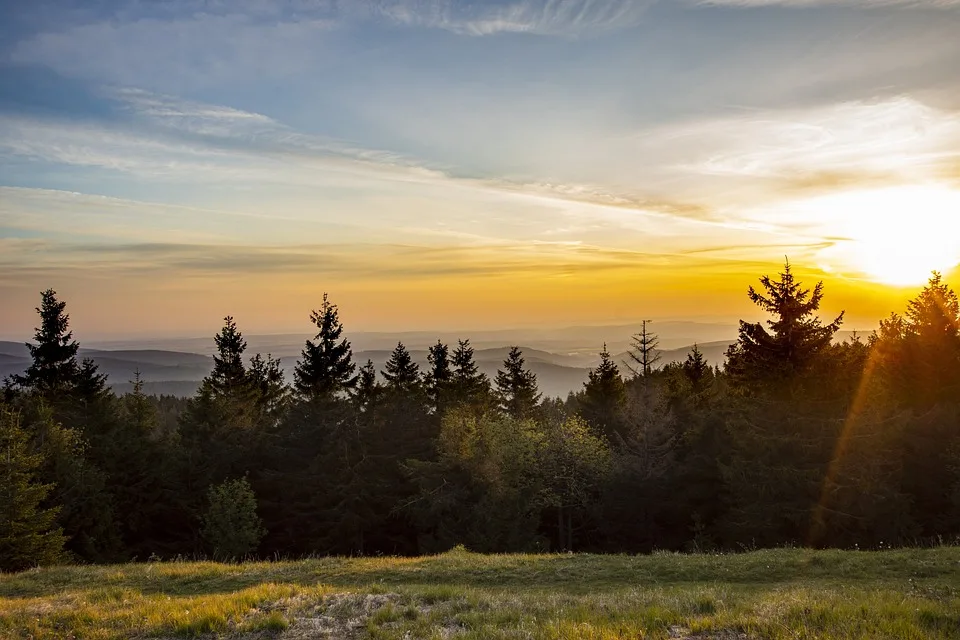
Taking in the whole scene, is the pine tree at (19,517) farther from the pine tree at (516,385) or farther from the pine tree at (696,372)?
the pine tree at (696,372)

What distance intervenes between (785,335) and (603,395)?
85.9ft

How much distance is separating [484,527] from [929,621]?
2959cm

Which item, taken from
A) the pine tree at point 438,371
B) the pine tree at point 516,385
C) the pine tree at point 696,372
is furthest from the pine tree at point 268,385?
the pine tree at point 696,372

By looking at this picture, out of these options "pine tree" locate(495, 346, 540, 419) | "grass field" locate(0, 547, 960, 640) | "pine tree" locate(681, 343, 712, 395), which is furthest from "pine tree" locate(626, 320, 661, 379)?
"grass field" locate(0, 547, 960, 640)

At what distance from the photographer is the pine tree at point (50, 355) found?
4538 cm

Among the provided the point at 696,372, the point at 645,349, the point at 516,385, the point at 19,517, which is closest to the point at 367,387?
the point at 516,385

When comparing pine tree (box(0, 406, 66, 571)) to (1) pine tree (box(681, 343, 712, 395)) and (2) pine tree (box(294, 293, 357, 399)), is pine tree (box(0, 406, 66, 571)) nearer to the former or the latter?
(2) pine tree (box(294, 293, 357, 399))

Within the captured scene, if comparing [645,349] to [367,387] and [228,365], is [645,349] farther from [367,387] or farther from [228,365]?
[228,365]

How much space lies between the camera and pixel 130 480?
151 ft

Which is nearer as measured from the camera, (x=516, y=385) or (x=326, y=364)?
(x=326, y=364)

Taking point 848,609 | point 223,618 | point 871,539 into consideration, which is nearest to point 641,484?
point 871,539

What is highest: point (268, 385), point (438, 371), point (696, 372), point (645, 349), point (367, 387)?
point (645, 349)

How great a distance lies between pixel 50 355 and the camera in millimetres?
45812

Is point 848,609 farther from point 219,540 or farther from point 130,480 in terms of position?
point 130,480
